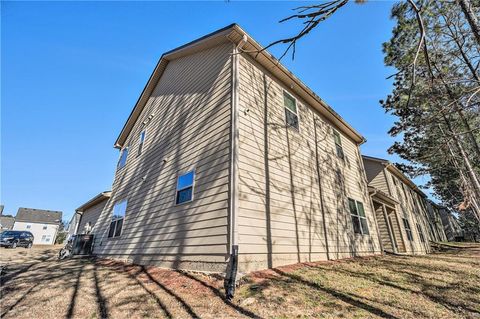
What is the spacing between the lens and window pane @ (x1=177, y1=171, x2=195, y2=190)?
244 inches

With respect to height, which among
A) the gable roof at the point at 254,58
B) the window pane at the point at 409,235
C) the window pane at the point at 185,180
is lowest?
the window pane at the point at 409,235

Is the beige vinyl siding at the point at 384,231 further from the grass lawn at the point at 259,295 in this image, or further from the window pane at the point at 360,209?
the grass lawn at the point at 259,295

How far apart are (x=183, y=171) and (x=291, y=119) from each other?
170 inches

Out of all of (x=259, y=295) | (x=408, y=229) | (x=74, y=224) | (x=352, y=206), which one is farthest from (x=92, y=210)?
(x=408, y=229)

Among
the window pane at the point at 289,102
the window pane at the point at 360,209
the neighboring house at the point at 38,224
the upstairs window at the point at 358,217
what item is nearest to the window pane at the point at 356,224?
the upstairs window at the point at 358,217

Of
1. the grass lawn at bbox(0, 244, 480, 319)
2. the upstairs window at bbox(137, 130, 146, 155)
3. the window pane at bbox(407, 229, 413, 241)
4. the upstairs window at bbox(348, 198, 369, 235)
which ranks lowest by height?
the grass lawn at bbox(0, 244, 480, 319)

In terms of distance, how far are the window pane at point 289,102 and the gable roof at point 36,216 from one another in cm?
5415

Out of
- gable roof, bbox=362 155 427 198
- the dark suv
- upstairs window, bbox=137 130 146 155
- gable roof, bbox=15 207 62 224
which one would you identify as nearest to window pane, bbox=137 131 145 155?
upstairs window, bbox=137 130 146 155

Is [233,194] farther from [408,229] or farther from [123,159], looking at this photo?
[408,229]

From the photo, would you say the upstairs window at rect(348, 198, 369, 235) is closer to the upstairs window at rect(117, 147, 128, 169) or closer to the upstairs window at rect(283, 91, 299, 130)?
the upstairs window at rect(283, 91, 299, 130)

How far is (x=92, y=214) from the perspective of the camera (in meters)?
14.2

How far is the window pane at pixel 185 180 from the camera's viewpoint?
620cm

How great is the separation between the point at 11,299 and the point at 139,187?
5428 millimetres

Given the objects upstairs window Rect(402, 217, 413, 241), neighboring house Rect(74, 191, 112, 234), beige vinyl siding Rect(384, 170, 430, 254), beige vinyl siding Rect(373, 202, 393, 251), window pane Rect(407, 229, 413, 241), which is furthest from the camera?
upstairs window Rect(402, 217, 413, 241)
